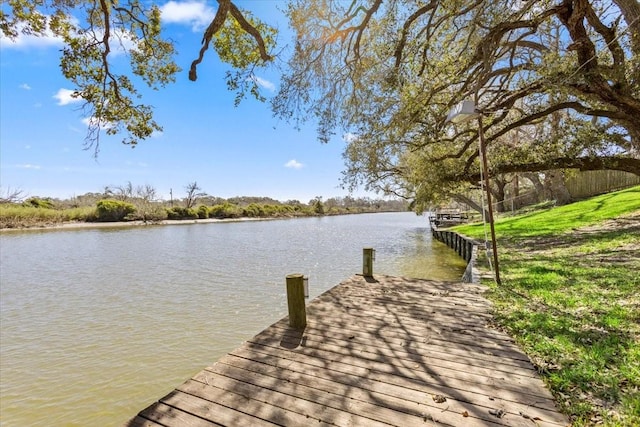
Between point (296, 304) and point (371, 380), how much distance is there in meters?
1.57

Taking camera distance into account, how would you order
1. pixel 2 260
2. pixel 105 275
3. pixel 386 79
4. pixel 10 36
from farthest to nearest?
1. pixel 2 260
2. pixel 105 275
3. pixel 386 79
4. pixel 10 36

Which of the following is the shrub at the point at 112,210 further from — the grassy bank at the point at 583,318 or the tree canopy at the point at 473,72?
the grassy bank at the point at 583,318

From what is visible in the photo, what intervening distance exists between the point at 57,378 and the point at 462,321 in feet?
18.2

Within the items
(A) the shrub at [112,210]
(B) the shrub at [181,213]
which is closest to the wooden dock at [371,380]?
(A) the shrub at [112,210]

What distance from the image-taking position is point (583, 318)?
146 inches

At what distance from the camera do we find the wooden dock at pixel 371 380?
7.37 feet

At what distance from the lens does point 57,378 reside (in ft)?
14.3

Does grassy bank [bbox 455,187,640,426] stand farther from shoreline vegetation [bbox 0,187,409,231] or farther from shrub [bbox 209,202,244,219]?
shrub [bbox 209,202,244,219]

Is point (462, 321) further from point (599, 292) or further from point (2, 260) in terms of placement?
point (2, 260)

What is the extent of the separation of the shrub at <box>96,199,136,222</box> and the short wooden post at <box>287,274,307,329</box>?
4259cm

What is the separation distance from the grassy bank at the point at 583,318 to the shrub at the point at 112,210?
4295 cm

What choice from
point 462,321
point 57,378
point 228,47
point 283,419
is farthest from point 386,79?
point 57,378

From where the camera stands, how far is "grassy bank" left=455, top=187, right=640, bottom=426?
228 cm

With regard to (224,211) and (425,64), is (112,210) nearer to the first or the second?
(224,211)
